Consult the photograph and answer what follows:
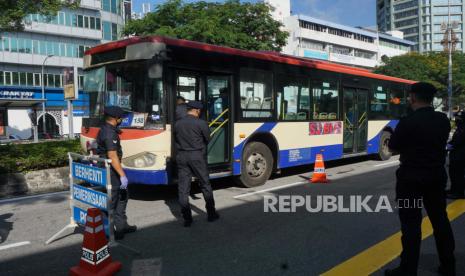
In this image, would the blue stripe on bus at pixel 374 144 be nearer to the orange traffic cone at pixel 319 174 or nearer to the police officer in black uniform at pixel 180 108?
the orange traffic cone at pixel 319 174

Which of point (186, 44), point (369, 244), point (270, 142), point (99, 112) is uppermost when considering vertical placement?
point (186, 44)

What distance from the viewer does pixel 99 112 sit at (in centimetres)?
777

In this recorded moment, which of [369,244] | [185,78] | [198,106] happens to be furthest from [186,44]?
[369,244]

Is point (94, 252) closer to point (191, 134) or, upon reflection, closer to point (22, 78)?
point (191, 134)

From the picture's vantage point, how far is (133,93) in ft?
Answer: 23.9

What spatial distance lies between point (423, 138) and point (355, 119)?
8698 millimetres

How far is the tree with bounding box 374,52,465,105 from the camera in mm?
53166

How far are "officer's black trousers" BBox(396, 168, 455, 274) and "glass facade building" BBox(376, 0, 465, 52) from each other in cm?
13936

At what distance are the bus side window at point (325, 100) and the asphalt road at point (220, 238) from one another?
116 inches

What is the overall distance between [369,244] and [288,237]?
98 centimetres

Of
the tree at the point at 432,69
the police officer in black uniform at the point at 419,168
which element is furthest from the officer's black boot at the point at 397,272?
the tree at the point at 432,69

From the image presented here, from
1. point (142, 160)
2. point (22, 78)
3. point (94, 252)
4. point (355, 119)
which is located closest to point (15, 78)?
point (22, 78)

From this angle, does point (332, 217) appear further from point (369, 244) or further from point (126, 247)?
point (126, 247)

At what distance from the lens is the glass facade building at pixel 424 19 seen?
129250mm
